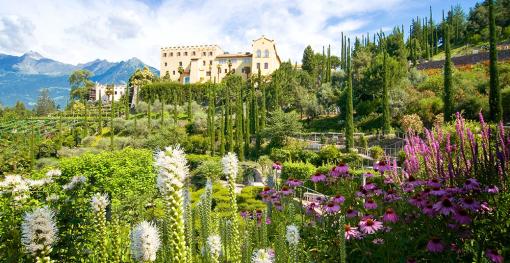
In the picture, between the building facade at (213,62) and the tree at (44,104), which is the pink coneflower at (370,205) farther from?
the tree at (44,104)

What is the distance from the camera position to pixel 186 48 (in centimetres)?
7500

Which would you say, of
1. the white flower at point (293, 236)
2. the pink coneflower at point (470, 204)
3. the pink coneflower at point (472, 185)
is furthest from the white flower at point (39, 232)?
the pink coneflower at point (472, 185)

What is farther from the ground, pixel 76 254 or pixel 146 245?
pixel 146 245

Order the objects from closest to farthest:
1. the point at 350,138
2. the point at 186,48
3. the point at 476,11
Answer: the point at 350,138
the point at 476,11
the point at 186,48

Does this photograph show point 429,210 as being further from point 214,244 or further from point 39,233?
point 39,233

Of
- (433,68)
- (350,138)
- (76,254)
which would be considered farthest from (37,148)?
(433,68)

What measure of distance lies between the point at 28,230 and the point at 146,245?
0.86m

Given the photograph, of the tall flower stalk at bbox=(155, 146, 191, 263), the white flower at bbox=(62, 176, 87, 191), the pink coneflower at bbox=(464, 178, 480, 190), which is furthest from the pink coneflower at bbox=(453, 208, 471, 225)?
the white flower at bbox=(62, 176, 87, 191)

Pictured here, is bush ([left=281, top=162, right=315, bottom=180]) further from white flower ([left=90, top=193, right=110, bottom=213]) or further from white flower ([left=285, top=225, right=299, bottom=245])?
white flower ([left=90, top=193, right=110, bottom=213])

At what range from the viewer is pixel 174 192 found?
2.19 metres

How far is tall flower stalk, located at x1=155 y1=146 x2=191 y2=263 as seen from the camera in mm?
2096

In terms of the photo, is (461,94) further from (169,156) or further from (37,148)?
(37,148)

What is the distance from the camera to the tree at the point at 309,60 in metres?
54.1

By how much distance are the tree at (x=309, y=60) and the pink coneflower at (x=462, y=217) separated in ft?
170
